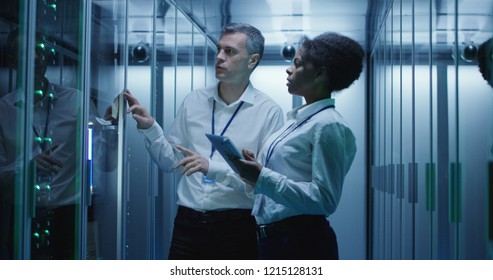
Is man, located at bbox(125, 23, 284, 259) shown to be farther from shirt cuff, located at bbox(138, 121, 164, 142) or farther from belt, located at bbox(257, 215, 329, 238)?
belt, located at bbox(257, 215, 329, 238)

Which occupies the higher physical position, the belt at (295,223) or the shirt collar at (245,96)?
the shirt collar at (245,96)

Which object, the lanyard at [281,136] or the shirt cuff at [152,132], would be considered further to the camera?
the shirt cuff at [152,132]

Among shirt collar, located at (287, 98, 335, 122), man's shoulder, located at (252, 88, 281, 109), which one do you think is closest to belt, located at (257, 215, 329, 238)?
shirt collar, located at (287, 98, 335, 122)

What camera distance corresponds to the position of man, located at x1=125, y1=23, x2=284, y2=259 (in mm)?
2746

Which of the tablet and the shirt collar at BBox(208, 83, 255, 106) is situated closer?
the tablet

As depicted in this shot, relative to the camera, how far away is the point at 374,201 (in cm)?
617

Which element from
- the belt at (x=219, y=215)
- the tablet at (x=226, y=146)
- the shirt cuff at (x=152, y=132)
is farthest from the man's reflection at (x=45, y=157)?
the tablet at (x=226, y=146)

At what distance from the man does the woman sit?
1.07ft

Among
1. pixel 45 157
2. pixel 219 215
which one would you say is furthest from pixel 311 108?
pixel 45 157

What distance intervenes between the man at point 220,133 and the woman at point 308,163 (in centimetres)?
32

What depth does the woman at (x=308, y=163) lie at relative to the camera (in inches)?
88.0

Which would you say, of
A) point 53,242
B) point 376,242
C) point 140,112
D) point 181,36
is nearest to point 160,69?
point 181,36

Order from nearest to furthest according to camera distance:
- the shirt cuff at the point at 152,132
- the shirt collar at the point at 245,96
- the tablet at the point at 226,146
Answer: the tablet at the point at 226,146
the shirt cuff at the point at 152,132
the shirt collar at the point at 245,96

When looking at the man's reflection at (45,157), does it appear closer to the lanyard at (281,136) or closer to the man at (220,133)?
the man at (220,133)
